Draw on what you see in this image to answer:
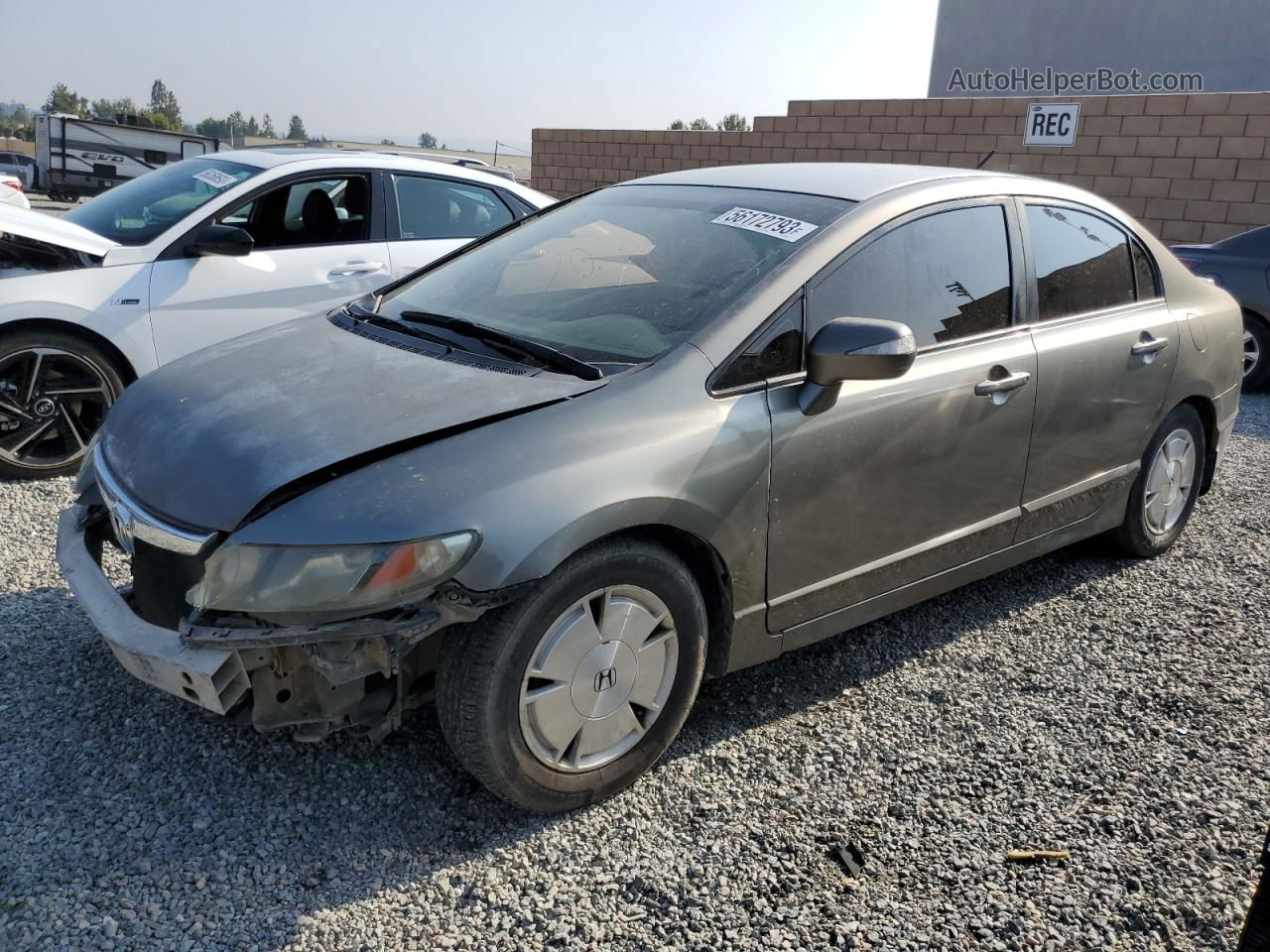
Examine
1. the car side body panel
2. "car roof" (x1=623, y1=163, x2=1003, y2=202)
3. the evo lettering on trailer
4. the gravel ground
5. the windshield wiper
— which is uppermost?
the evo lettering on trailer

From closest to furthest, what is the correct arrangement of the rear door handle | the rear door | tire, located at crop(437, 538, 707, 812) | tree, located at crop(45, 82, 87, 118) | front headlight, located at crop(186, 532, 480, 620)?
front headlight, located at crop(186, 532, 480, 620) → tire, located at crop(437, 538, 707, 812) → the rear door handle → the rear door → tree, located at crop(45, 82, 87, 118)

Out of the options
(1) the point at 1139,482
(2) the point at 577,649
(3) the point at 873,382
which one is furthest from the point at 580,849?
(1) the point at 1139,482

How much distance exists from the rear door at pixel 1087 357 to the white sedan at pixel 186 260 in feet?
11.2

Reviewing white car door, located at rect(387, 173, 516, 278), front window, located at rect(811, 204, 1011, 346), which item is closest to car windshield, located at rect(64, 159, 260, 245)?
white car door, located at rect(387, 173, 516, 278)

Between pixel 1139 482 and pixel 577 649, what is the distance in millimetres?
2951

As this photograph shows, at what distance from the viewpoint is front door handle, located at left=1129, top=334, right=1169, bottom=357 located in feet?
13.0

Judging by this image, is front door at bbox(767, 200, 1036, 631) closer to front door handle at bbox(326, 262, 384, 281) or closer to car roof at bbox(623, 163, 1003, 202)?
car roof at bbox(623, 163, 1003, 202)

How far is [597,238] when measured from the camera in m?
3.52

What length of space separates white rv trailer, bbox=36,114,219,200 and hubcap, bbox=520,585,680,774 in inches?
908

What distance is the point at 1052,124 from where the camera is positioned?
12.4m

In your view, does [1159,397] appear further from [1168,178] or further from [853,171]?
[1168,178]

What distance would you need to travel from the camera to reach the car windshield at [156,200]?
209 inches

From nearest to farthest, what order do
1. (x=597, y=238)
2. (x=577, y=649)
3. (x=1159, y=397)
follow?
(x=577, y=649)
(x=597, y=238)
(x=1159, y=397)

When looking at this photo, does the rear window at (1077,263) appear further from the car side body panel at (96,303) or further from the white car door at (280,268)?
the car side body panel at (96,303)
